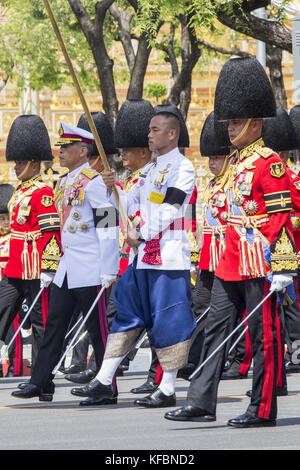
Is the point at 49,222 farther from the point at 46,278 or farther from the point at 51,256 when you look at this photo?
the point at 46,278

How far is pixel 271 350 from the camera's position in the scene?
6.70 m

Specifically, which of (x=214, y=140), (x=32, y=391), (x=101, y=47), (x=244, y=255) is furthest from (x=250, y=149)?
(x=101, y=47)

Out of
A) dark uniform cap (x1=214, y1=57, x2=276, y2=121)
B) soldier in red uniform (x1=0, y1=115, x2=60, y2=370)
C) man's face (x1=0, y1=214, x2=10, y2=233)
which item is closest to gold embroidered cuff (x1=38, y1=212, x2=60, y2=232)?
soldier in red uniform (x1=0, y1=115, x2=60, y2=370)

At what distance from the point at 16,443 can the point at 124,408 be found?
161 cm

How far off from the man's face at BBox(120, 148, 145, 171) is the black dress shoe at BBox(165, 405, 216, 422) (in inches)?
116

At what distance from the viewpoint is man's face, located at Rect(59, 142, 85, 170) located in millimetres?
8273

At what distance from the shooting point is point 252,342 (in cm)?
680

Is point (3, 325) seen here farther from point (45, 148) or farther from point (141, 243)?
point (141, 243)

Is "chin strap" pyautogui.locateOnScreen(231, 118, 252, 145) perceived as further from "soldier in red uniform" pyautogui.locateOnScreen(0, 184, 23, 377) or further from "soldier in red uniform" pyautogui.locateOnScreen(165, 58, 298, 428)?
"soldier in red uniform" pyautogui.locateOnScreen(0, 184, 23, 377)

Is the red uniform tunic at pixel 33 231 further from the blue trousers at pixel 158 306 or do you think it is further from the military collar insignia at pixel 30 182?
the blue trousers at pixel 158 306

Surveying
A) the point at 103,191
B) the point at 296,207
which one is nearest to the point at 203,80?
the point at 296,207

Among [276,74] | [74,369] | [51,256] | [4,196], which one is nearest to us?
[51,256]

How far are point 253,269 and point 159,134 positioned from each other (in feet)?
4.62

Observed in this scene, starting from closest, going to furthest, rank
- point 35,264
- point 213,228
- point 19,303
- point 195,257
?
1. point 35,264
2. point 19,303
3. point 213,228
4. point 195,257
